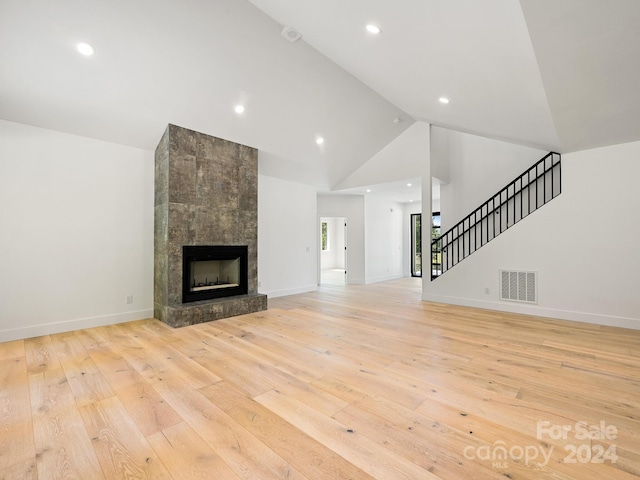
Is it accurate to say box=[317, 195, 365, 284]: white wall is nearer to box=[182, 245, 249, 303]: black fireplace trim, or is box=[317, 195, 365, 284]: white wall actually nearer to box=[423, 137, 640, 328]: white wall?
box=[182, 245, 249, 303]: black fireplace trim

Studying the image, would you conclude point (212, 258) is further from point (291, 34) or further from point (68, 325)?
point (291, 34)

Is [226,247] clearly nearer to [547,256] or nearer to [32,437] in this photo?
[32,437]

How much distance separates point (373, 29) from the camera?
311cm

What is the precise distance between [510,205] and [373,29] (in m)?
5.14

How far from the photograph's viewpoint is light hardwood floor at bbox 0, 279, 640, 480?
5.30ft

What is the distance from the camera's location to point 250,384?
254cm

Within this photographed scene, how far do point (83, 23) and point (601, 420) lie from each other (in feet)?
18.2

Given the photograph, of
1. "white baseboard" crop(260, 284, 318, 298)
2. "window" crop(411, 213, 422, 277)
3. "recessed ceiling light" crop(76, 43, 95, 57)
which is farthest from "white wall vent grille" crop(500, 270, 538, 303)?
"recessed ceiling light" crop(76, 43, 95, 57)

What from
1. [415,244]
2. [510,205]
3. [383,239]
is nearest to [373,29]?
[510,205]

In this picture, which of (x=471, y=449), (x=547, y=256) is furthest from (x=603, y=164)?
(x=471, y=449)

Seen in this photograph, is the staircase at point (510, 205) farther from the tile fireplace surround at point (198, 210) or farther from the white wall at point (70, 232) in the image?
the white wall at point (70, 232)

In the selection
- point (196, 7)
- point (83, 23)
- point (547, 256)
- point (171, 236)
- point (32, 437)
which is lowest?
point (32, 437)

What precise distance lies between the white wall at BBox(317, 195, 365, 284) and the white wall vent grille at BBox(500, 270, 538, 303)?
407cm

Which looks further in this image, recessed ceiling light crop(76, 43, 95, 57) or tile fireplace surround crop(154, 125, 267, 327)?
tile fireplace surround crop(154, 125, 267, 327)
